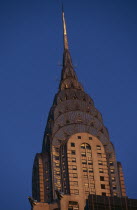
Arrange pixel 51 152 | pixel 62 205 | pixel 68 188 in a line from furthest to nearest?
pixel 51 152 → pixel 68 188 → pixel 62 205

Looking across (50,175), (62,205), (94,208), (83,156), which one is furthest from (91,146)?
(94,208)

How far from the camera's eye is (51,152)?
199 meters

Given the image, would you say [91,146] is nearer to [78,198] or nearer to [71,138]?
[71,138]

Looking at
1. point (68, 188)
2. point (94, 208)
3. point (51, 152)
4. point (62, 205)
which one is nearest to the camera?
point (94, 208)

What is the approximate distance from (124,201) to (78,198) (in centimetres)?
2330

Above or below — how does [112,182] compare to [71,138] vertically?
below

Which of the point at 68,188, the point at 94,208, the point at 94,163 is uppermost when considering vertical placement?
the point at 94,163

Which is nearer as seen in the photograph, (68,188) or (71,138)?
(68,188)

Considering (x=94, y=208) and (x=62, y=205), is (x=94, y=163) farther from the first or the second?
(x=94, y=208)

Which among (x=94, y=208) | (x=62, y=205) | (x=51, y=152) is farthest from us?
(x=51, y=152)

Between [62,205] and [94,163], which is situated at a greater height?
[94,163]

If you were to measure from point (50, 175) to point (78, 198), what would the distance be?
2340 centimetres

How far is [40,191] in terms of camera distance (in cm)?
19588

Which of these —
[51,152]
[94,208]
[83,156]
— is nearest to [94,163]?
[83,156]
